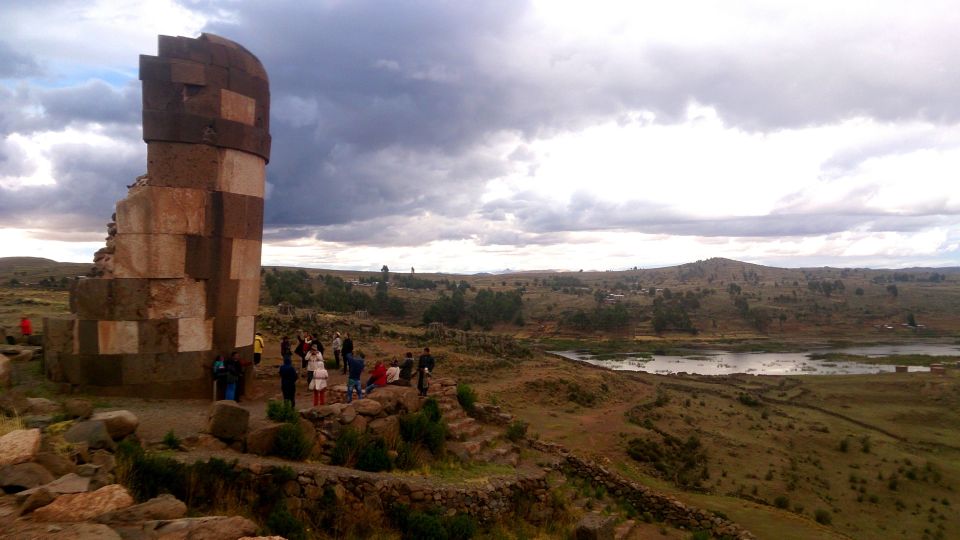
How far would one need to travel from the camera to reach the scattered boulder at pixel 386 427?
38.7ft

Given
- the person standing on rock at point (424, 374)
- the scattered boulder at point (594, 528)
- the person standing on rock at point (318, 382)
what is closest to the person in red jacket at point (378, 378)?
the person standing on rock at point (424, 374)

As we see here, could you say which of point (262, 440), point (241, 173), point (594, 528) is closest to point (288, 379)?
point (262, 440)

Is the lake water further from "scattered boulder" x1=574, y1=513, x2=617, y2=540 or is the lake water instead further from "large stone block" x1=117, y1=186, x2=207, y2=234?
"large stone block" x1=117, y1=186, x2=207, y2=234

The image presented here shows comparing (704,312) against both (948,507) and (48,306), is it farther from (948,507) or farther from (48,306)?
(48,306)

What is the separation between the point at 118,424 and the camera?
9.19 m

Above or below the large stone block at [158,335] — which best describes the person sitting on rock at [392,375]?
below

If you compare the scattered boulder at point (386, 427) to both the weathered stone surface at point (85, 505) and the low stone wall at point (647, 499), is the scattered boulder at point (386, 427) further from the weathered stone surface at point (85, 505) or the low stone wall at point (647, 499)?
the low stone wall at point (647, 499)

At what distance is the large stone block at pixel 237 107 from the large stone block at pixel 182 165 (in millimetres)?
934

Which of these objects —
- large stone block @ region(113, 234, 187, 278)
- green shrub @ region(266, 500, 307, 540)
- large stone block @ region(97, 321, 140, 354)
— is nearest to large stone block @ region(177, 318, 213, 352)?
large stone block @ region(97, 321, 140, 354)

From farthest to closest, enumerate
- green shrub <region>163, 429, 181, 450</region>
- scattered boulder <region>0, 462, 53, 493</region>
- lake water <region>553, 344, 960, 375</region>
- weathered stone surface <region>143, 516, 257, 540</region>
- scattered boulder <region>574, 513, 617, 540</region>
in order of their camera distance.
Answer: lake water <region>553, 344, 960, 375</region>
scattered boulder <region>574, 513, 617, 540</region>
green shrub <region>163, 429, 181, 450</region>
scattered boulder <region>0, 462, 53, 493</region>
weathered stone surface <region>143, 516, 257, 540</region>

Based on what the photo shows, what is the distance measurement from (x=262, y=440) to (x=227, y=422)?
0.66 metres

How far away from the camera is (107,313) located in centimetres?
1346

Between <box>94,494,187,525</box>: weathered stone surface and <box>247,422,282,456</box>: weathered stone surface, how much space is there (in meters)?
3.18

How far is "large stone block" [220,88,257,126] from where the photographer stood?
47.0ft
